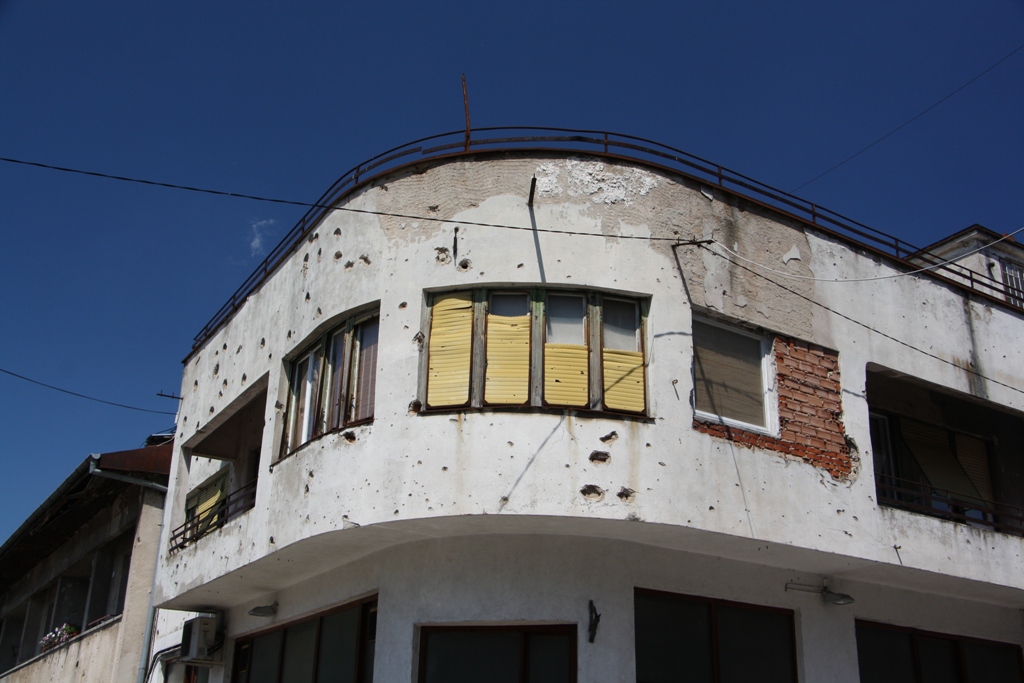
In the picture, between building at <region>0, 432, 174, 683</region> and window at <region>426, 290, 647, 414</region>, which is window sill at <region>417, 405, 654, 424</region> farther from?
building at <region>0, 432, 174, 683</region>

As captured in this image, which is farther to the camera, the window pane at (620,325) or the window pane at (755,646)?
the window pane at (755,646)

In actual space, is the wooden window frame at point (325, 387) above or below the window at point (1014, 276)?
below

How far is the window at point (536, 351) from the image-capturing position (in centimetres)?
→ 1043

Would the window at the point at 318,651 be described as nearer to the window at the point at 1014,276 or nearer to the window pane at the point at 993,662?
the window pane at the point at 993,662

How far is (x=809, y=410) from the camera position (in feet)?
38.4

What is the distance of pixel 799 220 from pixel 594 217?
3.09 metres

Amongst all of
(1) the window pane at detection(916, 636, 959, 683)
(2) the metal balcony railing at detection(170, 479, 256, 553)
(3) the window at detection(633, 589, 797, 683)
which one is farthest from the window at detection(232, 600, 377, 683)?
(1) the window pane at detection(916, 636, 959, 683)

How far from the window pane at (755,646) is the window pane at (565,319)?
139 inches

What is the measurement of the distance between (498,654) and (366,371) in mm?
3412

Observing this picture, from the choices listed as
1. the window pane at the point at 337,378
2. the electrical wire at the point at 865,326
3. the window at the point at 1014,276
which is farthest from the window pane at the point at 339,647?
the window at the point at 1014,276

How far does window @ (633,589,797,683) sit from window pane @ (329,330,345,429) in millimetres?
3858

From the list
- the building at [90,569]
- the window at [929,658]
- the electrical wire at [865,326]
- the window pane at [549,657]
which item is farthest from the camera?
the building at [90,569]

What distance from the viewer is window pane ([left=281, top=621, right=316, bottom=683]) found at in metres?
12.5

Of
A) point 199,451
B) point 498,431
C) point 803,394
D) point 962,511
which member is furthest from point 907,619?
point 199,451
